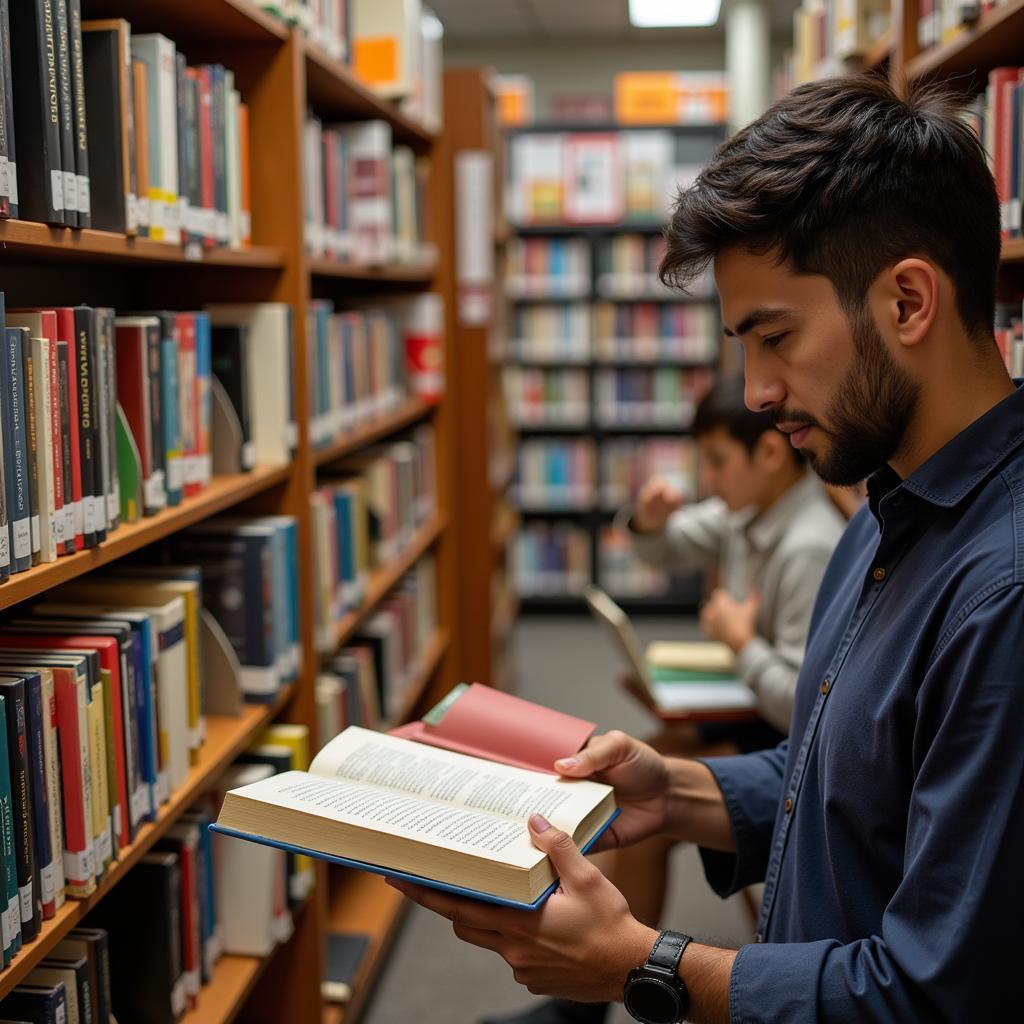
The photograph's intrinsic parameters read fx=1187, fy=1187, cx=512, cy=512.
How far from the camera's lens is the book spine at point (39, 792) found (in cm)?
127

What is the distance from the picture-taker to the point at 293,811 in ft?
3.89

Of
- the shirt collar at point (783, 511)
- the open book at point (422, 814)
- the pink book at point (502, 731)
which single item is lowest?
the open book at point (422, 814)

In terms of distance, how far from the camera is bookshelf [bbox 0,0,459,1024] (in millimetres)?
1487

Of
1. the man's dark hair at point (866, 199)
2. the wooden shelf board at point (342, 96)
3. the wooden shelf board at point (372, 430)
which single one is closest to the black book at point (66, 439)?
the man's dark hair at point (866, 199)

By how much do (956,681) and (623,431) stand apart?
533 cm

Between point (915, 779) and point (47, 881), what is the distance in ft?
2.98

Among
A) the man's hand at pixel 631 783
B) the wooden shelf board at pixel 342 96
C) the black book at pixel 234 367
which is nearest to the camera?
the man's hand at pixel 631 783

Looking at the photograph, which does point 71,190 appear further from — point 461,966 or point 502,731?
point 461,966

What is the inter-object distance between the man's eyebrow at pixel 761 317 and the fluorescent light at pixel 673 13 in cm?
587

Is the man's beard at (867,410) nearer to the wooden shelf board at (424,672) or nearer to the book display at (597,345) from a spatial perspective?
the wooden shelf board at (424,672)

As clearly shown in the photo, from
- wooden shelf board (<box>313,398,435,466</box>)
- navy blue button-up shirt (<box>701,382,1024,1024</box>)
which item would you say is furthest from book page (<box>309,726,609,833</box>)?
wooden shelf board (<box>313,398,435,466</box>)

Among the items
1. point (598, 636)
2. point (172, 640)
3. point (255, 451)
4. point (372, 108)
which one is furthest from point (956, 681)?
point (598, 636)

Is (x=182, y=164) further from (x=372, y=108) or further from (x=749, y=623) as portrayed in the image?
(x=749, y=623)

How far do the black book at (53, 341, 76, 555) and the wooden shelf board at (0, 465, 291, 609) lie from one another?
0.03 meters
